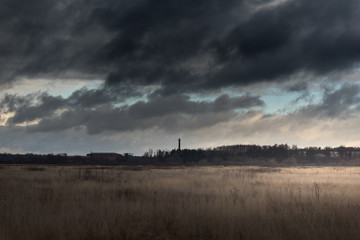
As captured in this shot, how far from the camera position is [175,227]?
8.65 meters

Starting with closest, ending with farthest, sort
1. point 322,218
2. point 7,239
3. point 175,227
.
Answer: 1. point 7,239
2. point 175,227
3. point 322,218

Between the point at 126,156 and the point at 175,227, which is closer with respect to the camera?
the point at 175,227

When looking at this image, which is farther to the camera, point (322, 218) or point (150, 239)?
point (322, 218)

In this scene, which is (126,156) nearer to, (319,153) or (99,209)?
(319,153)

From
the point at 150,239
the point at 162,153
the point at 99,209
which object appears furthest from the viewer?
the point at 162,153

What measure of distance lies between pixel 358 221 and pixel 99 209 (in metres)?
7.70

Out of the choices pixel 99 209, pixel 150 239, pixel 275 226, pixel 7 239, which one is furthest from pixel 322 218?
pixel 7 239

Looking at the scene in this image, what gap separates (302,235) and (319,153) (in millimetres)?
125783

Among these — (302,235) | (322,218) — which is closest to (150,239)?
(302,235)

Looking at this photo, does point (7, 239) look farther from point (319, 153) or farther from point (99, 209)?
point (319, 153)

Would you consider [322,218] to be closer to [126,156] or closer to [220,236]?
[220,236]

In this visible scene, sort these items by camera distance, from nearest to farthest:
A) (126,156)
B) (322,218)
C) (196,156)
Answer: (322,218)
(126,156)
(196,156)

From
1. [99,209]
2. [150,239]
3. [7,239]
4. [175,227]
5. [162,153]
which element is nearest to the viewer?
[7,239]

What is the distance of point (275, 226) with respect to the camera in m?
8.66
